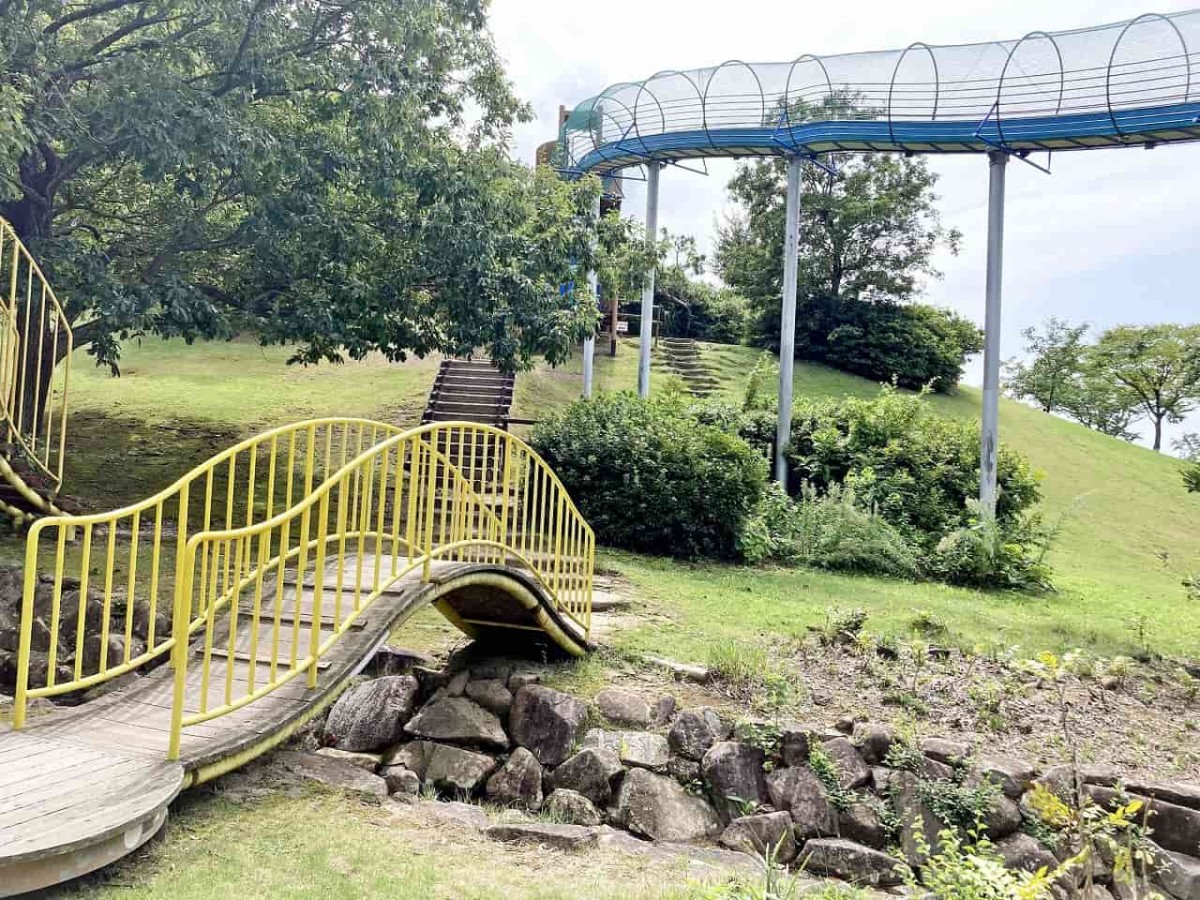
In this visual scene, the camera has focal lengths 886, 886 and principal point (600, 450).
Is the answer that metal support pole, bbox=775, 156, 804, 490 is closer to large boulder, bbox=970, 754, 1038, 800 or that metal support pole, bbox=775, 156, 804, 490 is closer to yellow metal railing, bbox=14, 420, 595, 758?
yellow metal railing, bbox=14, 420, 595, 758

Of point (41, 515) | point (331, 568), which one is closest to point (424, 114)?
point (41, 515)

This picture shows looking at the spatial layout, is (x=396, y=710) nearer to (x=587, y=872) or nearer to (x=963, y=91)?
(x=587, y=872)

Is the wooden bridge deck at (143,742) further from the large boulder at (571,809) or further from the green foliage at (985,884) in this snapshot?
the green foliage at (985,884)

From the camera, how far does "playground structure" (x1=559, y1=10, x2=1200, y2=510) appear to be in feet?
43.2

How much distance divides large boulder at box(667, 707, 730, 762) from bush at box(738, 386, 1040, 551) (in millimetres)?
7306

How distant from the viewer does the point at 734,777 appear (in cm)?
556

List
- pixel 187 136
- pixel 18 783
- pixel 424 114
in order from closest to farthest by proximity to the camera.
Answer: pixel 18 783
pixel 187 136
pixel 424 114

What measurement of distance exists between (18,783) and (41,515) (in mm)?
5262

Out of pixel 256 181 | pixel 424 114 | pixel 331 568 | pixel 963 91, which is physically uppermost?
pixel 963 91

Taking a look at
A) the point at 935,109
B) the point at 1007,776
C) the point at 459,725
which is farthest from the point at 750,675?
the point at 935,109

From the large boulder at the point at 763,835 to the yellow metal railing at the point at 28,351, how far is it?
19.5 ft

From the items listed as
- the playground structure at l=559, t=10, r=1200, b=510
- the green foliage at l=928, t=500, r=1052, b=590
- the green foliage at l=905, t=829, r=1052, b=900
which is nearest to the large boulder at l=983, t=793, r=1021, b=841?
the green foliage at l=905, t=829, r=1052, b=900

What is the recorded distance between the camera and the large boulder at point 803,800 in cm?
538

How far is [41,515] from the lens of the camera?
8008mm
